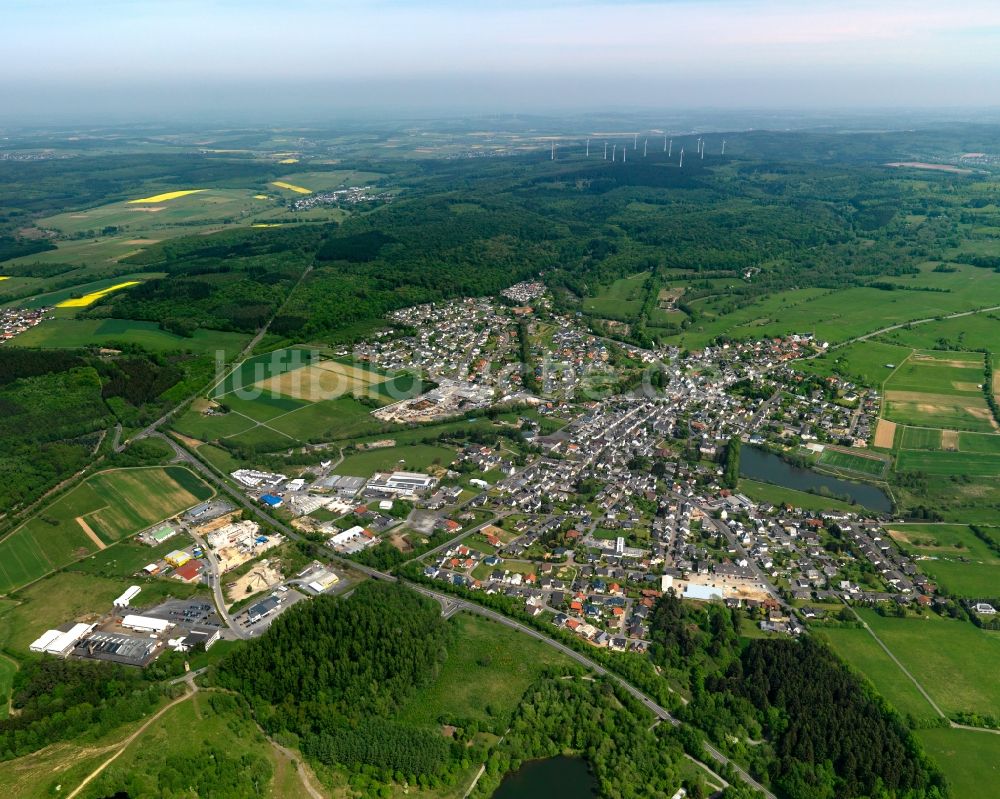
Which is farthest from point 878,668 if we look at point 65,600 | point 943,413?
point 65,600

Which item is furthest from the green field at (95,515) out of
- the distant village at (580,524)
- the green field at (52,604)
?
the distant village at (580,524)

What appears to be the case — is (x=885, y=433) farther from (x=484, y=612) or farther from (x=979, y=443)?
(x=484, y=612)

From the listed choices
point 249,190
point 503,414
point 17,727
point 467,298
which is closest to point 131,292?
point 467,298

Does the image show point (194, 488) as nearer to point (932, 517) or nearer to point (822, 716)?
point (822, 716)

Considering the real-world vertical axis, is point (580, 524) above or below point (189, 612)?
below

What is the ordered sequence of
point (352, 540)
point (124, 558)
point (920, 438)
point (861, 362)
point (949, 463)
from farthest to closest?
1. point (861, 362)
2. point (920, 438)
3. point (949, 463)
4. point (352, 540)
5. point (124, 558)
